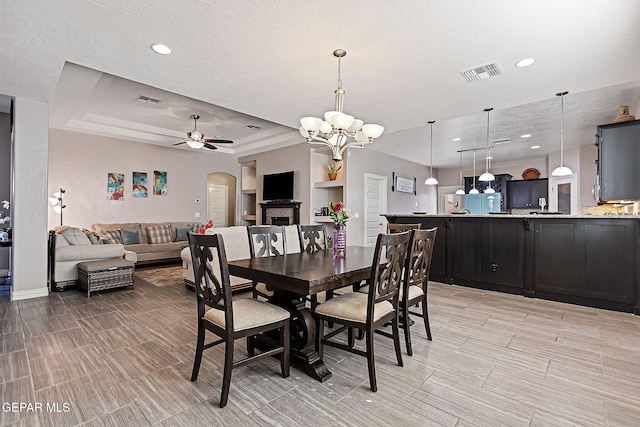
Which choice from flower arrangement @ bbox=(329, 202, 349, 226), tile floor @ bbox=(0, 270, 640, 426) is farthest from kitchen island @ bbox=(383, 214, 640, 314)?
flower arrangement @ bbox=(329, 202, 349, 226)

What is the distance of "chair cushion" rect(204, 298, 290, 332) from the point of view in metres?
1.90

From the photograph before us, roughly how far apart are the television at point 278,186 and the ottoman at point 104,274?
11.4 feet

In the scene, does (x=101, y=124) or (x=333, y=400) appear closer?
(x=333, y=400)

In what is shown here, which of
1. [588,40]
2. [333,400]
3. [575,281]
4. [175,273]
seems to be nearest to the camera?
[333,400]

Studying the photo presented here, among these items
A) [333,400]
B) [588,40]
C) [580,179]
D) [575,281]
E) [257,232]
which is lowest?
[333,400]

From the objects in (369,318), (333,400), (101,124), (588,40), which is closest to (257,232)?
(369,318)

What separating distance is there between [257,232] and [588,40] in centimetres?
331

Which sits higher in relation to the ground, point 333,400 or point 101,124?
point 101,124

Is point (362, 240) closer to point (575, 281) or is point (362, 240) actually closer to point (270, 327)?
point (575, 281)

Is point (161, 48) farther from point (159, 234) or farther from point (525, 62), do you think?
point (159, 234)

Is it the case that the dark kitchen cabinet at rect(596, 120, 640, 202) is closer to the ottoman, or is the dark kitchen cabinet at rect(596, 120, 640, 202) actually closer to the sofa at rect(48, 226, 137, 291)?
the ottoman

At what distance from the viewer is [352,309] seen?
212cm

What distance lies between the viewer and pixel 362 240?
7008 mm

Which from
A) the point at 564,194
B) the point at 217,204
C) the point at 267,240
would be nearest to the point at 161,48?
the point at 267,240
